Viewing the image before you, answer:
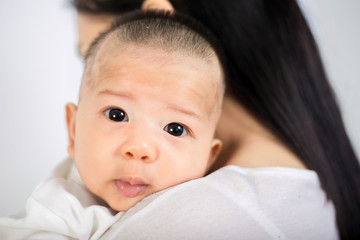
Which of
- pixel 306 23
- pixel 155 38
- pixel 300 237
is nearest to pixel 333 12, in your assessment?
pixel 306 23

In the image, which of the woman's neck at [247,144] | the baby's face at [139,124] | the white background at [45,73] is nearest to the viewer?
the baby's face at [139,124]

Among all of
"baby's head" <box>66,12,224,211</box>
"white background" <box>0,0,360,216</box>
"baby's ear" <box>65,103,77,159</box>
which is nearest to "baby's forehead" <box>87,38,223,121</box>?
"baby's head" <box>66,12,224,211</box>

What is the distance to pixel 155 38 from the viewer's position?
90 cm

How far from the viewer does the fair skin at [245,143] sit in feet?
3.09

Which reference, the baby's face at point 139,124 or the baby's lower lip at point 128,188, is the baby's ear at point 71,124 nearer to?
the baby's face at point 139,124

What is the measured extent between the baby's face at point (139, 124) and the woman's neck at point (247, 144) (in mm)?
144

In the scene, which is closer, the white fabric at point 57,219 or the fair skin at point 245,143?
the white fabric at point 57,219

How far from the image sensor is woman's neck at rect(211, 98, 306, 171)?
3.09 ft

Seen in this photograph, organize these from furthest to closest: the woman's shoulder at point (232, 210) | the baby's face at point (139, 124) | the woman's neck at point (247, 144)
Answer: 1. the woman's neck at point (247, 144)
2. the baby's face at point (139, 124)
3. the woman's shoulder at point (232, 210)

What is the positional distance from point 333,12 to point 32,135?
1732 mm

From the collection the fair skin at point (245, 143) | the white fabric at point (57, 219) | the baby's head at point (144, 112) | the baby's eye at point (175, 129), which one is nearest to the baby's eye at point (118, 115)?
the baby's head at point (144, 112)

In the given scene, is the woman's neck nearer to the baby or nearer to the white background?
the baby

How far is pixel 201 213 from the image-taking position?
725 millimetres

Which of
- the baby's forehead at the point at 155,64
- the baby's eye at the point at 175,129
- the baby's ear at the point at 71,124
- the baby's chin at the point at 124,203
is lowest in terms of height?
the baby's chin at the point at 124,203
